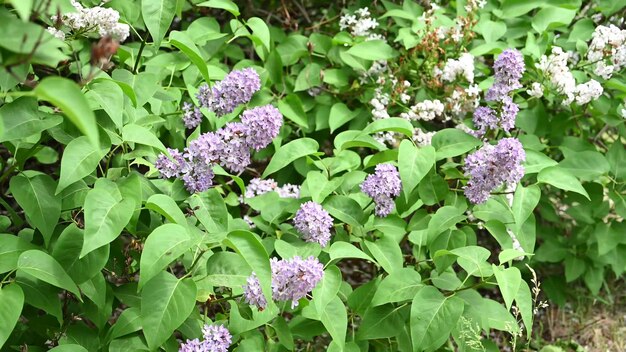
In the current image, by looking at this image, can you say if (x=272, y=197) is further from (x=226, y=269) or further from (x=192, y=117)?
(x=226, y=269)

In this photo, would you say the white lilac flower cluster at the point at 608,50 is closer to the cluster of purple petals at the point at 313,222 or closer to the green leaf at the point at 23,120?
the cluster of purple petals at the point at 313,222

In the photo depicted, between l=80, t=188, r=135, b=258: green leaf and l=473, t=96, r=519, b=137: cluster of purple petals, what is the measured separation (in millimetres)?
1241

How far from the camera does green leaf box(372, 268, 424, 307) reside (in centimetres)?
259

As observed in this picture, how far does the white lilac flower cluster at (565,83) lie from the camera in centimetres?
329

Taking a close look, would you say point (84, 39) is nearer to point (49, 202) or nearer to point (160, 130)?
point (160, 130)

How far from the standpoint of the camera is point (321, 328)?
2.69 meters

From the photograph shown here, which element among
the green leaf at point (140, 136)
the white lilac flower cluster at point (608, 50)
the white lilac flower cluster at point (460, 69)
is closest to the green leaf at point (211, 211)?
the green leaf at point (140, 136)

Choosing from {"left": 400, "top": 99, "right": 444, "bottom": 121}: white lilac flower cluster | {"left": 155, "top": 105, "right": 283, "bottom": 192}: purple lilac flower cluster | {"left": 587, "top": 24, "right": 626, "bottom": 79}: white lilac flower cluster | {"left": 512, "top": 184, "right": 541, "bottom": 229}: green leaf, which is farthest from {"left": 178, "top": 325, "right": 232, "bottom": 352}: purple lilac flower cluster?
{"left": 587, "top": 24, "right": 626, "bottom": 79}: white lilac flower cluster

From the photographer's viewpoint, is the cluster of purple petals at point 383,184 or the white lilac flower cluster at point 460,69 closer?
the cluster of purple petals at point 383,184

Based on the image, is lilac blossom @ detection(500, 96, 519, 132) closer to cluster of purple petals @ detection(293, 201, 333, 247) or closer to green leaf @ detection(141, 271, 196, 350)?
cluster of purple petals @ detection(293, 201, 333, 247)

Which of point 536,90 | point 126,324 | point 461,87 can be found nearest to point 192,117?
point 126,324

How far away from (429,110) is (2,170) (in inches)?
65.4

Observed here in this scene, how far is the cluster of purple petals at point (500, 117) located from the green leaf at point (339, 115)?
0.84 meters

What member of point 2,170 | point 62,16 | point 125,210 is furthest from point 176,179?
point 2,170
